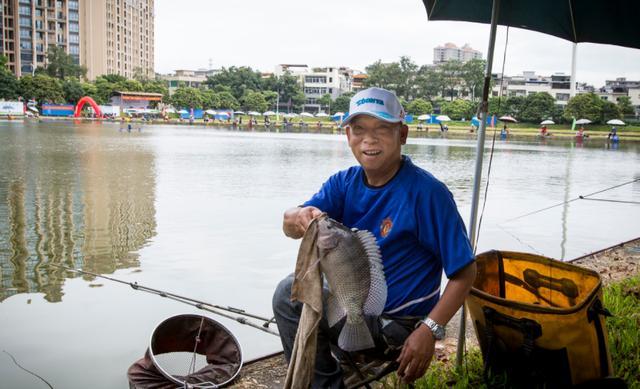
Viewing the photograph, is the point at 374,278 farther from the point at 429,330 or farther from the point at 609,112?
the point at 609,112

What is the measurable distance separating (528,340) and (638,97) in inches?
3590

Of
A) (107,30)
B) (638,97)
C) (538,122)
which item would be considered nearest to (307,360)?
(538,122)

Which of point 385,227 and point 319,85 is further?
point 319,85

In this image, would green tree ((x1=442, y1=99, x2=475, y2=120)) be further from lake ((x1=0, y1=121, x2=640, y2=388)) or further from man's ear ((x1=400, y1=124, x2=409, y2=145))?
man's ear ((x1=400, y1=124, x2=409, y2=145))

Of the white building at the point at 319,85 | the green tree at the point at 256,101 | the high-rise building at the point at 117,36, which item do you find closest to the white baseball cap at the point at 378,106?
the green tree at the point at 256,101

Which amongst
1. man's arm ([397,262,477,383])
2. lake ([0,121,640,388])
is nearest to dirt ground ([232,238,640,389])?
lake ([0,121,640,388])

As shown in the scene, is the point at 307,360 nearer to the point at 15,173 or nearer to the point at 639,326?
the point at 639,326

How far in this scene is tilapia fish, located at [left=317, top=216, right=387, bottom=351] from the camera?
188 centimetres

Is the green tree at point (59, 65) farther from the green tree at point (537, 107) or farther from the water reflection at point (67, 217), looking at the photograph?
the water reflection at point (67, 217)

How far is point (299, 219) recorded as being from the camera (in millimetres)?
2043

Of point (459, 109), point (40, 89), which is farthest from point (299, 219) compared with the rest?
point (459, 109)

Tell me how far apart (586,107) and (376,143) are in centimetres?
6107

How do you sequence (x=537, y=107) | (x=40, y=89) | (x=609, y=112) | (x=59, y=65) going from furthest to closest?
(x=59, y=65)
(x=40, y=89)
(x=537, y=107)
(x=609, y=112)

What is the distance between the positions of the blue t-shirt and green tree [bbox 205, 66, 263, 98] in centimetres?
8566
